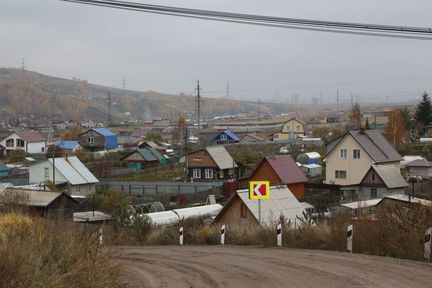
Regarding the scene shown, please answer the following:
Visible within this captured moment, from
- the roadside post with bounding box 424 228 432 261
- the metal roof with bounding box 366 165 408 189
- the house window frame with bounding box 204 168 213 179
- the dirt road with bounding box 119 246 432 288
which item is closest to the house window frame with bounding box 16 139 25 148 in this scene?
the house window frame with bounding box 204 168 213 179

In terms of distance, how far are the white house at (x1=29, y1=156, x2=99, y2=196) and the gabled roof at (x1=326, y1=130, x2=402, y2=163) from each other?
65.4ft

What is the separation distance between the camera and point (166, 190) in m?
46.6

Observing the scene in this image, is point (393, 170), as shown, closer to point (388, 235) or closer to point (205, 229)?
point (205, 229)

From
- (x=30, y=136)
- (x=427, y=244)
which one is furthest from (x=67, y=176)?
(x=30, y=136)

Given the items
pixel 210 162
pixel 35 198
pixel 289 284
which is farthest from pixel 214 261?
pixel 210 162

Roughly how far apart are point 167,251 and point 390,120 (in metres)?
59.6

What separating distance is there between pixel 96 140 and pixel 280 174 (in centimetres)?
5216

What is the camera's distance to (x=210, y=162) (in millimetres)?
56688

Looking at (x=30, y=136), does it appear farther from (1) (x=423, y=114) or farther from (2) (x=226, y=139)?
(1) (x=423, y=114)

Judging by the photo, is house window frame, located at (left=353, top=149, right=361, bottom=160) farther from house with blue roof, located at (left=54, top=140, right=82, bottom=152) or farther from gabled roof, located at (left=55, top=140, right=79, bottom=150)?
gabled roof, located at (left=55, top=140, right=79, bottom=150)

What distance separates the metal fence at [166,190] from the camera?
140 ft

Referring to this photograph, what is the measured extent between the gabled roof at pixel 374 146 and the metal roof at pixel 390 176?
309 centimetres

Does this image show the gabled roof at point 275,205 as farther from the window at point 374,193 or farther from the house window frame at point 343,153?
the house window frame at point 343,153

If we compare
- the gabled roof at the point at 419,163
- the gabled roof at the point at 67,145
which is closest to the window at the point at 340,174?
the gabled roof at the point at 419,163
